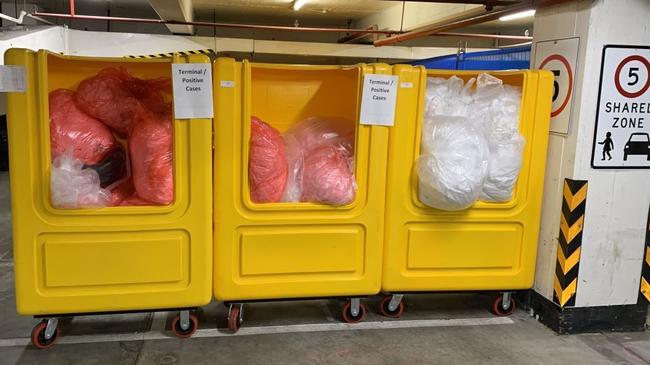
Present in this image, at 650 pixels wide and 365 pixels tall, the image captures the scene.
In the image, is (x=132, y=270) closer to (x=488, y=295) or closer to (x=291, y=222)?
(x=291, y=222)

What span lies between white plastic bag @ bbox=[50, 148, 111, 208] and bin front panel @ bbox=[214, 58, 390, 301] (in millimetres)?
580

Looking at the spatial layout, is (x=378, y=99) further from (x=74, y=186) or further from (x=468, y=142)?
(x=74, y=186)

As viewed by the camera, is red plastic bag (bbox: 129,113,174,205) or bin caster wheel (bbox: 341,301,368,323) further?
bin caster wheel (bbox: 341,301,368,323)

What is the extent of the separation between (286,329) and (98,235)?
1.14 meters

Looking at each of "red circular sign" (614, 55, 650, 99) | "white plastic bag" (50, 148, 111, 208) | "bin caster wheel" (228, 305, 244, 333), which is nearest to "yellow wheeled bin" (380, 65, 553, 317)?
"red circular sign" (614, 55, 650, 99)

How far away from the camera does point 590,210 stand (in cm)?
289

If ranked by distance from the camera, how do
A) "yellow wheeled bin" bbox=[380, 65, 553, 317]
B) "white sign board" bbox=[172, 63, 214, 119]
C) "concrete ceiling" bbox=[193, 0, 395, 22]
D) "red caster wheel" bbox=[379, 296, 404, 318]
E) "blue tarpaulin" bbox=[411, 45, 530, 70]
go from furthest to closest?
"concrete ceiling" bbox=[193, 0, 395, 22] → "blue tarpaulin" bbox=[411, 45, 530, 70] → "red caster wheel" bbox=[379, 296, 404, 318] → "yellow wheeled bin" bbox=[380, 65, 553, 317] → "white sign board" bbox=[172, 63, 214, 119]

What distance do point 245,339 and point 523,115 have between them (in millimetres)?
2015

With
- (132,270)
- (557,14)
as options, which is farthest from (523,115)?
(132,270)

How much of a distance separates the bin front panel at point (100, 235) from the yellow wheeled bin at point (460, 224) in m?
1.03

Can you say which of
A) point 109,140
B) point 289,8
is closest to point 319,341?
point 109,140

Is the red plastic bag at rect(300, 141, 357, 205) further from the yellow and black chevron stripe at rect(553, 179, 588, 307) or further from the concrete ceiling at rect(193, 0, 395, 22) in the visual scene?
the concrete ceiling at rect(193, 0, 395, 22)

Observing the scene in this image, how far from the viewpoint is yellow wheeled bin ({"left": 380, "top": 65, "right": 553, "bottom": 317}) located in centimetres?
288

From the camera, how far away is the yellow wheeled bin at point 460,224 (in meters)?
2.88
